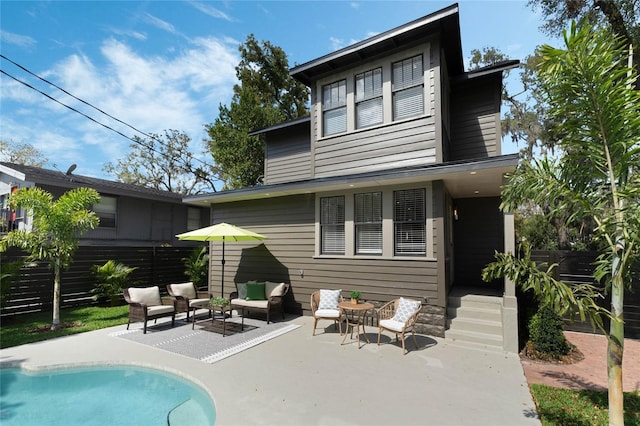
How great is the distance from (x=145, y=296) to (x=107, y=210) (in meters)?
7.25

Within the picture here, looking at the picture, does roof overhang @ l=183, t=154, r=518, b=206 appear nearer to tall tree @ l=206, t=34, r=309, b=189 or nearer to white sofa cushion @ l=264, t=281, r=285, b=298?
white sofa cushion @ l=264, t=281, r=285, b=298

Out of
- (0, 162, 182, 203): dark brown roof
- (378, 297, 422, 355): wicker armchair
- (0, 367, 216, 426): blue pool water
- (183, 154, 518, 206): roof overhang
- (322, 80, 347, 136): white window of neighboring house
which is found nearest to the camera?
(0, 367, 216, 426): blue pool water

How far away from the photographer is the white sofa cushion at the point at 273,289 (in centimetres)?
799

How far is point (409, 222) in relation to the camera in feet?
22.9

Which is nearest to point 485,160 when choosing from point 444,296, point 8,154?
point 444,296

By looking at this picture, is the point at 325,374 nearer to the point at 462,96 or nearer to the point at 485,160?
the point at 485,160

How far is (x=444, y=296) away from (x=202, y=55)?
12.8 m

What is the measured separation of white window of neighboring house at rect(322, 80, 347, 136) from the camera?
8391 millimetres

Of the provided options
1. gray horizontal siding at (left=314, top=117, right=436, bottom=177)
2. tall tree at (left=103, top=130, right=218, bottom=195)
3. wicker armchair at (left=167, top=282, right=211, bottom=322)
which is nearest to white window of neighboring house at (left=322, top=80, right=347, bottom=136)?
gray horizontal siding at (left=314, top=117, right=436, bottom=177)

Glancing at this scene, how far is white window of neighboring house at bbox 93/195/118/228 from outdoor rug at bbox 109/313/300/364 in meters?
6.90

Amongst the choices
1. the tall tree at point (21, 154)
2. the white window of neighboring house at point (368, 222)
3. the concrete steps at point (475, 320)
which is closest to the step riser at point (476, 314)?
the concrete steps at point (475, 320)

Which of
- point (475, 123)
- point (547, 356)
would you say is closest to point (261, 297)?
point (547, 356)

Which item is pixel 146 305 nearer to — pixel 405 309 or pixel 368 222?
pixel 368 222

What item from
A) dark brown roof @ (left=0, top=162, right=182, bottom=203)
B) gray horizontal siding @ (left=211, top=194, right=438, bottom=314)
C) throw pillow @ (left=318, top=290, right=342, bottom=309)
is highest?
dark brown roof @ (left=0, top=162, right=182, bottom=203)
